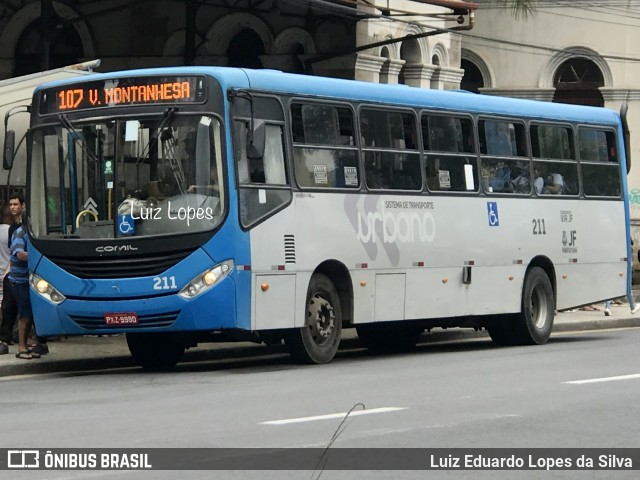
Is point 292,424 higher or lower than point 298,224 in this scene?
lower

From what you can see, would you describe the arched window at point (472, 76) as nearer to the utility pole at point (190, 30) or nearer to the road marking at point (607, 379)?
the utility pole at point (190, 30)

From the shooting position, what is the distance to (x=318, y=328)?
56.0ft

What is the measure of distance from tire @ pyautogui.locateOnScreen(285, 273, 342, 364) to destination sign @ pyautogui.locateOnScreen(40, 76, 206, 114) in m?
2.45

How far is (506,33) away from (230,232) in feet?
93.5

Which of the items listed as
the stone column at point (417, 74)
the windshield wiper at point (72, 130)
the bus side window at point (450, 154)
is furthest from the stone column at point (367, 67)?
the windshield wiper at point (72, 130)

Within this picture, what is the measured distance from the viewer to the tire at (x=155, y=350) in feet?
56.8

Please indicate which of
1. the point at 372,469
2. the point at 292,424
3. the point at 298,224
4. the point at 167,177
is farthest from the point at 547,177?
the point at 372,469

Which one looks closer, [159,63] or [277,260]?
[277,260]

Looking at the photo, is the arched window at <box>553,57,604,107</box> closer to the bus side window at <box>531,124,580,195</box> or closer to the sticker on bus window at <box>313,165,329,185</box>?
the bus side window at <box>531,124,580,195</box>

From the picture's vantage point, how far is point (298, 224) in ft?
54.7

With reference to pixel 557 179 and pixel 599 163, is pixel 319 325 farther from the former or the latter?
pixel 599 163

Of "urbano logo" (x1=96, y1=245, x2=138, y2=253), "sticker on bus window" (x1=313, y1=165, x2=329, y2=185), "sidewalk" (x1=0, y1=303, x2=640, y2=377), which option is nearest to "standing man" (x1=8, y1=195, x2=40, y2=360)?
"sidewalk" (x1=0, y1=303, x2=640, y2=377)
